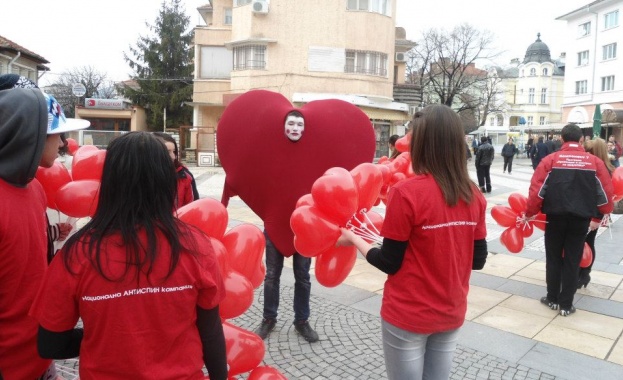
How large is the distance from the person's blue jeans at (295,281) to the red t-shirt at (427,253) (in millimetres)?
1757

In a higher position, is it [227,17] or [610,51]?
[610,51]

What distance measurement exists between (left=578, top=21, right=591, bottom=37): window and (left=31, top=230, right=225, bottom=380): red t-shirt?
158 ft

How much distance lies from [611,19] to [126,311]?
46957mm

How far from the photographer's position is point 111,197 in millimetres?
1484

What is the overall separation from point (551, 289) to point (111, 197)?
15.4ft

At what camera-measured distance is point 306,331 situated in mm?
4016

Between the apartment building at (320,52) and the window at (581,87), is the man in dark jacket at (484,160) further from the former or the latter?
the window at (581,87)

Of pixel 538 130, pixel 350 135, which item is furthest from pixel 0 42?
pixel 538 130

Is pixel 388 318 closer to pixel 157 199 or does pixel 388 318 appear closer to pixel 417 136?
pixel 417 136

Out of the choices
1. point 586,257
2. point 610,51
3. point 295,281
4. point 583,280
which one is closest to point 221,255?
point 295,281

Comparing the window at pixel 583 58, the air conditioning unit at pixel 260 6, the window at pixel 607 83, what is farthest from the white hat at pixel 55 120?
the window at pixel 583 58

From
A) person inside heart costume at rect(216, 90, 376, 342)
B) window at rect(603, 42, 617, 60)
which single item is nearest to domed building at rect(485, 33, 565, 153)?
window at rect(603, 42, 617, 60)

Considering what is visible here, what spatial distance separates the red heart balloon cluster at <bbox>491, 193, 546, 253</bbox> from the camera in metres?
4.94

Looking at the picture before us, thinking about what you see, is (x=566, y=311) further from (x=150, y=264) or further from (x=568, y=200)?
(x=150, y=264)
